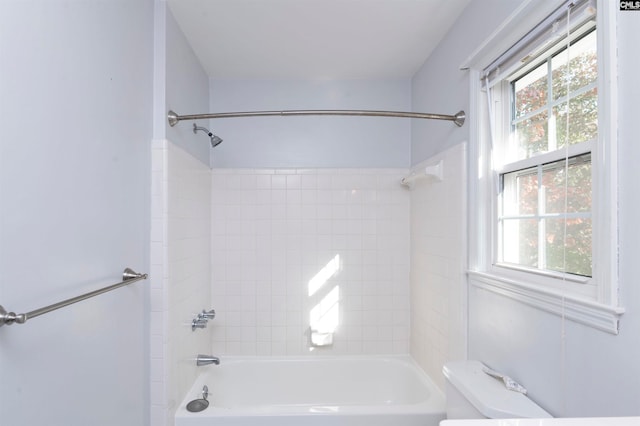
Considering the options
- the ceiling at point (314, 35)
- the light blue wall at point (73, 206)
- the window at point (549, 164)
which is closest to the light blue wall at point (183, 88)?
the ceiling at point (314, 35)

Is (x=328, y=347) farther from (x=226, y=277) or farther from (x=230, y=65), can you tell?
(x=230, y=65)

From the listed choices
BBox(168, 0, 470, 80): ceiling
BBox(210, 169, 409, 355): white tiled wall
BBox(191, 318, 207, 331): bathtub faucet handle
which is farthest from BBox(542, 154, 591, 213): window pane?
BBox(191, 318, 207, 331): bathtub faucet handle

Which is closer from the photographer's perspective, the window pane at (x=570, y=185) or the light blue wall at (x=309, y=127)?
the window pane at (x=570, y=185)

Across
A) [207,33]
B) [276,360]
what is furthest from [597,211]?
[276,360]

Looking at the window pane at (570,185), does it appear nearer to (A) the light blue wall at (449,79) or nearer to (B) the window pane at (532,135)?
(B) the window pane at (532,135)

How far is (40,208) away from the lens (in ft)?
3.33

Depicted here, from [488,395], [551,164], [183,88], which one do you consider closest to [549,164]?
[551,164]

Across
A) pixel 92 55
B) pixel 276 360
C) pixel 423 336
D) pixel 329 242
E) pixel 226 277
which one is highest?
pixel 92 55

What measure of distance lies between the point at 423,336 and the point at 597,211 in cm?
167

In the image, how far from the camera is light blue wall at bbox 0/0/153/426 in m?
0.93

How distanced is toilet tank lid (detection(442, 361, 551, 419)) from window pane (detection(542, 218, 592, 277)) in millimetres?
486

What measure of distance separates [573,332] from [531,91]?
970 millimetres

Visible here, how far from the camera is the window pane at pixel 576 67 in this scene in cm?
117

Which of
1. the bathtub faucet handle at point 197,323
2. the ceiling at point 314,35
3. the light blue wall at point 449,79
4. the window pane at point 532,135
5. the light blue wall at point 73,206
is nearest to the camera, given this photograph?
the light blue wall at point 73,206
